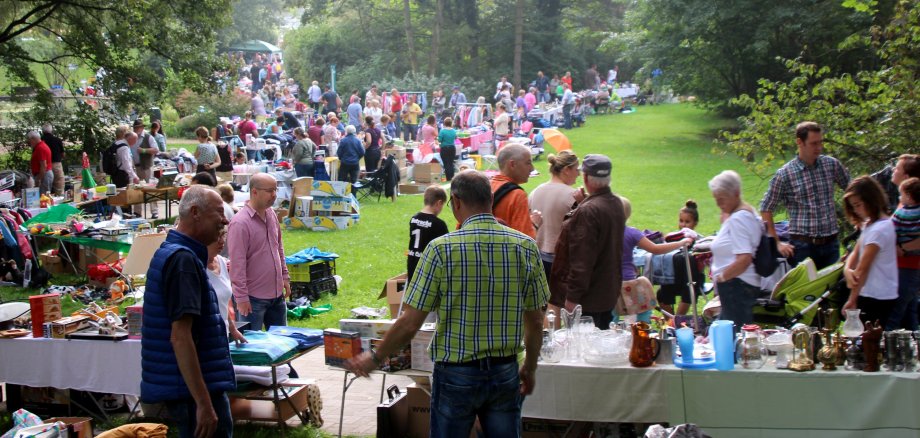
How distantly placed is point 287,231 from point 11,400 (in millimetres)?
8274

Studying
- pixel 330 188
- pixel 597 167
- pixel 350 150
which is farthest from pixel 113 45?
pixel 597 167

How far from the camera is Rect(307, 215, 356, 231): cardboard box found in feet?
50.1

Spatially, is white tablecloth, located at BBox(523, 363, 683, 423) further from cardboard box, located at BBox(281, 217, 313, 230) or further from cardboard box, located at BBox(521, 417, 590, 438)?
cardboard box, located at BBox(281, 217, 313, 230)

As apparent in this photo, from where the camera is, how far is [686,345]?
5.23 metres

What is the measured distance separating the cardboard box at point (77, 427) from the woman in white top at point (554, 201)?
334 cm

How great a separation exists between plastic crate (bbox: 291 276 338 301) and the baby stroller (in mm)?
5366

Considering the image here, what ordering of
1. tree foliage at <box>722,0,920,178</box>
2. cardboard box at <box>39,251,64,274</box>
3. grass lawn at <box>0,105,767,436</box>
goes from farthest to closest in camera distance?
cardboard box at <box>39,251,64,274</box>, grass lawn at <box>0,105,767,436</box>, tree foliage at <box>722,0,920,178</box>

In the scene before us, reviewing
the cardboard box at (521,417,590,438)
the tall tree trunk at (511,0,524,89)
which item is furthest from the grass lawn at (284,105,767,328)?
the tall tree trunk at (511,0,524,89)

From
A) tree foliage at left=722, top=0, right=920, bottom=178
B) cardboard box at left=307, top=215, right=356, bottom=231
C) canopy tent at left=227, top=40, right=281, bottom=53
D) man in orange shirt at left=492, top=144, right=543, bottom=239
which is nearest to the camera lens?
man in orange shirt at left=492, top=144, right=543, bottom=239

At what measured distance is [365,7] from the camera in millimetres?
44531

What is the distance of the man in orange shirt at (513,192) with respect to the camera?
21.1 ft

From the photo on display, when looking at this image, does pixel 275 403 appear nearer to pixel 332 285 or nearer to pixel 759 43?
pixel 332 285

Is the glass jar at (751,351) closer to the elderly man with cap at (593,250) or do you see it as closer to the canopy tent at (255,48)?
the elderly man with cap at (593,250)

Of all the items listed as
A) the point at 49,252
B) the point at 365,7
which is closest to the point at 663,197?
the point at 49,252
